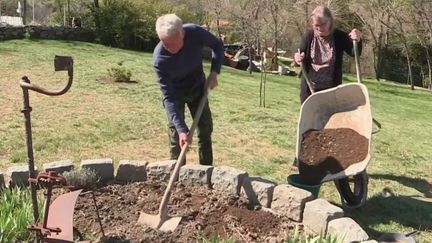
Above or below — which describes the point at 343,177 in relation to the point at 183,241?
above

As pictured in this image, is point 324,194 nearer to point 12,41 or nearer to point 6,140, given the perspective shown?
point 6,140

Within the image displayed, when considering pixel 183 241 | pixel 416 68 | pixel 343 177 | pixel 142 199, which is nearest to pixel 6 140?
pixel 142 199

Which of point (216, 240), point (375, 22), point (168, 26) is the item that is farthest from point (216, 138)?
point (375, 22)

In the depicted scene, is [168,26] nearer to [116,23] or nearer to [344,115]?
[344,115]

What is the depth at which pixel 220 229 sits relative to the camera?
140 inches

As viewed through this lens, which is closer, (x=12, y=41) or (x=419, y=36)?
(x=12, y=41)

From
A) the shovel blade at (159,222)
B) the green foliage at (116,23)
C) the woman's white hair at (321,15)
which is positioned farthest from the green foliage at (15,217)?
the green foliage at (116,23)

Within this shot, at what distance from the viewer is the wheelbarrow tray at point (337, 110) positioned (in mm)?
4367

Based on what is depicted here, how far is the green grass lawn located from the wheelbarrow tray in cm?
65

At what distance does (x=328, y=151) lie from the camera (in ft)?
14.1

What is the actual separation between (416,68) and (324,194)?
86.8ft

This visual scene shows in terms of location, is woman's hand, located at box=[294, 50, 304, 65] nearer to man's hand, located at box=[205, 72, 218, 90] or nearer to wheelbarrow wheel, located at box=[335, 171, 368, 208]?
man's hand, located at box=[205, 72, 218, 90]

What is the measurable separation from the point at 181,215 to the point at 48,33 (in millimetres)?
17958

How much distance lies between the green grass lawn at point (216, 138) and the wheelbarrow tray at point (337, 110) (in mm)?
652
